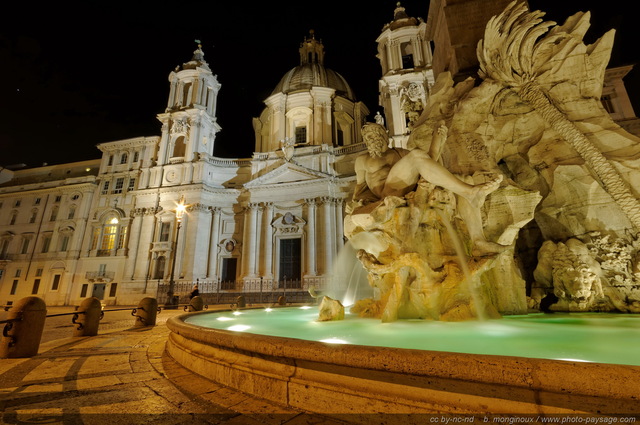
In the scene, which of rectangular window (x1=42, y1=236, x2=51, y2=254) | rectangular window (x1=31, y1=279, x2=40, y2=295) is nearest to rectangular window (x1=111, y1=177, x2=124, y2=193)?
rectangular window (x1=42, y1=236, x2=51, y2=254)

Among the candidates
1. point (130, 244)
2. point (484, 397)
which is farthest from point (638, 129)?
point (130, 244)

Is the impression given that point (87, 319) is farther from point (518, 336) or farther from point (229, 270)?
point (229, 270)

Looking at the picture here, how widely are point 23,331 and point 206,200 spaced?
2360cm

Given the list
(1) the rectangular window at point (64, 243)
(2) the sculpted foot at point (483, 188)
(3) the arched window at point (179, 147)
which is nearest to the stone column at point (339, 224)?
(3) the arched window at point (179, 147)

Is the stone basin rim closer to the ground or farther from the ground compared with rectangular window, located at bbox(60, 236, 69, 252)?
closer to the ground

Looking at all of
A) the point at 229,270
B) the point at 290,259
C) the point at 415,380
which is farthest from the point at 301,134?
A: the point at 415,380

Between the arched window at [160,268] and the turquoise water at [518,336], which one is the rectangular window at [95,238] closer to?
the arched window at [160,268]

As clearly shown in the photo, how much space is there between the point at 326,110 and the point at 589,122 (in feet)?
90.0

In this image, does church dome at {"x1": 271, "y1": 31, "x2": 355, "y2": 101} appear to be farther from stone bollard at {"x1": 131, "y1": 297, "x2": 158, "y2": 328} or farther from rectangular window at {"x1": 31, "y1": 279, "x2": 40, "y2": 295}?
rectangular window at {"x1": 31, "y1": 279, "x2": 40, "y2": 295}

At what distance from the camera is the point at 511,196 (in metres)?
4.46

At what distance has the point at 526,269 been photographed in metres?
5.10

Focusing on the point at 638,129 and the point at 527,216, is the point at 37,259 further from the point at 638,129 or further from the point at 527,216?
the point at 638,129

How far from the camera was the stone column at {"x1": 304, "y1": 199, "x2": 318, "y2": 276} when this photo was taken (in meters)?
23.4

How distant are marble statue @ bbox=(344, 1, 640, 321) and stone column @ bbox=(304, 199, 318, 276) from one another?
1864cm
